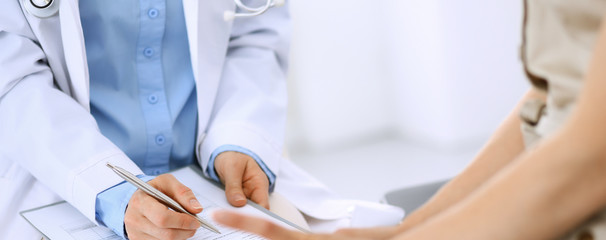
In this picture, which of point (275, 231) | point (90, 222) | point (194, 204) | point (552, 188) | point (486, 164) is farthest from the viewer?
point (90, 222)

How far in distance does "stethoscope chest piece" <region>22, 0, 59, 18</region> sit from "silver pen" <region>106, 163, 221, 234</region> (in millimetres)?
338

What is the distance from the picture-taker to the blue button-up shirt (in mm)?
1166

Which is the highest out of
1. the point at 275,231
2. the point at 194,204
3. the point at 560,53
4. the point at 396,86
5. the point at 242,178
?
the point at 560,53

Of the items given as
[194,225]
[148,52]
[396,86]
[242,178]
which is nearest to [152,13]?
[148,52]

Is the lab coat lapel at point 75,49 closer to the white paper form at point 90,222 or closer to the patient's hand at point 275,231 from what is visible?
the white paper form at point 90,222

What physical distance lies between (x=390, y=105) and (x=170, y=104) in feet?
7.39

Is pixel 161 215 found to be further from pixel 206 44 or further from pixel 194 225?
pixel 206 44

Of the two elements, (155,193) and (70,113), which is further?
(70,113)

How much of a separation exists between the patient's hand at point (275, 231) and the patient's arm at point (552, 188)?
0.10m

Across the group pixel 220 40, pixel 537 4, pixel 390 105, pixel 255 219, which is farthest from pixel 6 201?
pixel 390 105

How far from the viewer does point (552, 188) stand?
1.66 feet

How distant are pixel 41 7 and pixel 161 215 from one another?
43 centimetres

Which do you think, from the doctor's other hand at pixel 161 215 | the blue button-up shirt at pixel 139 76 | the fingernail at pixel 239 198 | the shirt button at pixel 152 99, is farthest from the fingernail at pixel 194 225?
the shirt button at pixel 152 99

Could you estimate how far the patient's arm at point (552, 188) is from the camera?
0.48 metres
